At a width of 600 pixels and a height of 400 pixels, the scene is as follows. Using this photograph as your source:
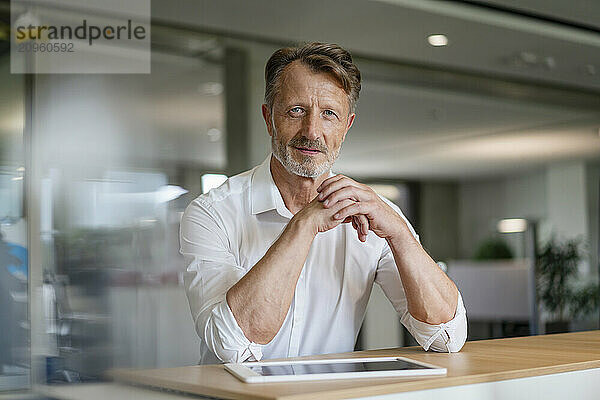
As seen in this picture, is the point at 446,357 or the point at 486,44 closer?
the point at 446,357

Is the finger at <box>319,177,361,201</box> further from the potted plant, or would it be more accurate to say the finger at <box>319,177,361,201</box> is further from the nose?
the potted plant

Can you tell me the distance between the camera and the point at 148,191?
125 inches

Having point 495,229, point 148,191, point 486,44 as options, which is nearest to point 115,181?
point 148,191

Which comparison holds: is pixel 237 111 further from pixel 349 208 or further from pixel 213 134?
pixel 349 208

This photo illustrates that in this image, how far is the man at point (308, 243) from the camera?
1.42 meters

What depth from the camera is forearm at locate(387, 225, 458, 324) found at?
1.48m

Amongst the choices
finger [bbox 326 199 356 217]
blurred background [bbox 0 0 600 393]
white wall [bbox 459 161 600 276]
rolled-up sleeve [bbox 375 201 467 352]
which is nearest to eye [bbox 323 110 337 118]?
finger [bbox 326 199 356 217]

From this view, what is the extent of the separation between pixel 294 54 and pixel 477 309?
4099 millimetres

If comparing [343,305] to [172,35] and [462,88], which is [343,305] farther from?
[462,88]

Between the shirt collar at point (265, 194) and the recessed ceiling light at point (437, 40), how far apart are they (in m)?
2.45

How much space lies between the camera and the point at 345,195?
4.69 feet

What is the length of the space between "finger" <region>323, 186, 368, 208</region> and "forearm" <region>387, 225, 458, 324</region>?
0.37ft

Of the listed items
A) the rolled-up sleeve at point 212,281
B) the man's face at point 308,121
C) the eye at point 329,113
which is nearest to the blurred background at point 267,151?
the rolled-up sleeve at point 212,281

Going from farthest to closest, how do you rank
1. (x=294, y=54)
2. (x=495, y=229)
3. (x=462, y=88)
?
1. (x=495, y=229)
2. (x=462, y=88)
3. (x=294, y=54)
